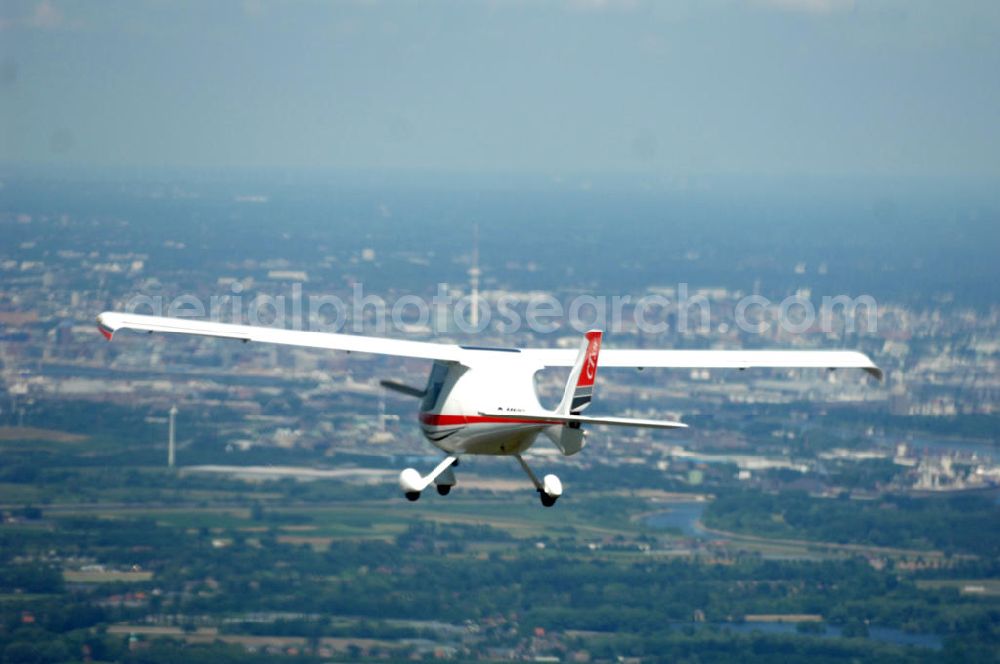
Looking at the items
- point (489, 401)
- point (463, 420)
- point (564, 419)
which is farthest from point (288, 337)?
point (564, 419)

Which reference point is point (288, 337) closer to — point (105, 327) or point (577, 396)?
point (105, 327)

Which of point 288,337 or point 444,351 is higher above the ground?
point 288,337

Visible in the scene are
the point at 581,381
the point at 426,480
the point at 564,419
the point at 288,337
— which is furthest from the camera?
the point at 288,337

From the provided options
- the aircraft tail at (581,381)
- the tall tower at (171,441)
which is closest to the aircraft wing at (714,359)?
the aircraft tail at (581,381)

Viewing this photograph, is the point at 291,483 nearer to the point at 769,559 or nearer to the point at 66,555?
the point at 66,555

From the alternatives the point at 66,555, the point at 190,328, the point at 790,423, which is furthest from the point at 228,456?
the point at 190,328
